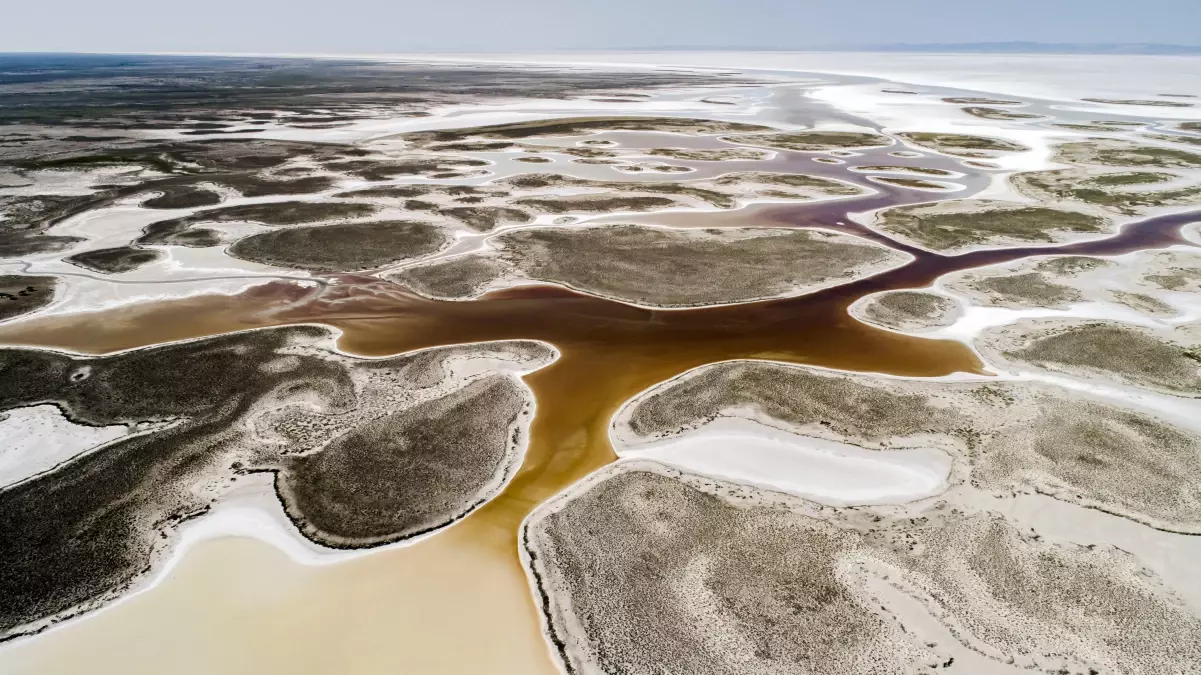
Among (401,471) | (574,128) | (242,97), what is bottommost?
(401,471)

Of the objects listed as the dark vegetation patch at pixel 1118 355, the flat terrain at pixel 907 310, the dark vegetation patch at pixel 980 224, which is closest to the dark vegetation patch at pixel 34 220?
the flat terrain at pixel 907 310

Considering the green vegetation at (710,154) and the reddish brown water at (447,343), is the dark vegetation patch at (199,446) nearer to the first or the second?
the reddish brown water at (447,343)

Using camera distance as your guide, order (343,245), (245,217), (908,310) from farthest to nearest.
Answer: (245,217), (343,245), (908,310)

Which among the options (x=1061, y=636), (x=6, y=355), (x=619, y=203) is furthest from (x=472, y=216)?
(x=1061, y=636)

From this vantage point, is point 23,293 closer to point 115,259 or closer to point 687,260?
point 115,259

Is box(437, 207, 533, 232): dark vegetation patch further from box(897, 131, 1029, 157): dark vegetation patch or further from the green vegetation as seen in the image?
box(897, 131, 1029, 157): dark vegetation patch

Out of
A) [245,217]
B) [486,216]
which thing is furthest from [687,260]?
[245,217]
